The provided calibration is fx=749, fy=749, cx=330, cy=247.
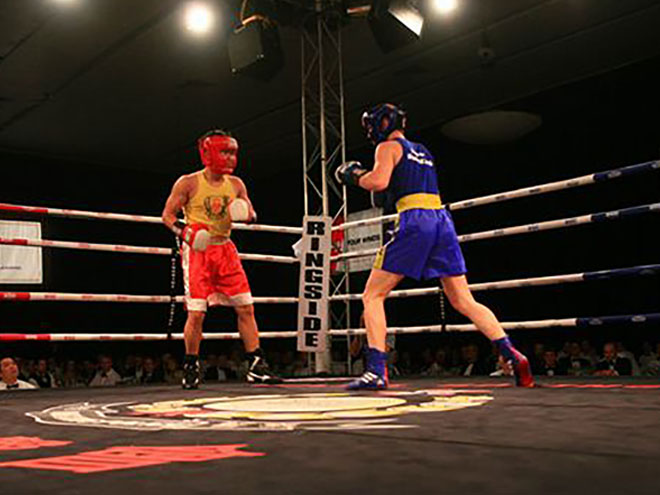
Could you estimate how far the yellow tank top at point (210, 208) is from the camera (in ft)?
11.6

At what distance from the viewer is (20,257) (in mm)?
8156

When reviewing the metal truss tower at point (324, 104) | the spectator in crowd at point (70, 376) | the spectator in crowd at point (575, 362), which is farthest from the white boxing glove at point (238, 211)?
the spectator in crowd at point (70, 376)

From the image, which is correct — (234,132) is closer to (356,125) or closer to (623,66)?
(356,125)

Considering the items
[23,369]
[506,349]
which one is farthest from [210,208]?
[23,369]

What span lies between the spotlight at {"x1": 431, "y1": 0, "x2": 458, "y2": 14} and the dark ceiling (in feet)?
0.31

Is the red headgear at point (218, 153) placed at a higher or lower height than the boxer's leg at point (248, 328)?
higher

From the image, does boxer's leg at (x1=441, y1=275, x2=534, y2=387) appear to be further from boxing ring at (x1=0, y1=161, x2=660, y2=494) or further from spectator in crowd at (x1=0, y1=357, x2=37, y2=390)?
spectator in crowd at (x1=0, y1=357, x2=37, y2=390)

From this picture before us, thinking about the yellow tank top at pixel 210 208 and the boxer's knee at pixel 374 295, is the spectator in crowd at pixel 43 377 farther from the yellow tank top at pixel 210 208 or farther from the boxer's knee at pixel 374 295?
the boxer's knee at pixel 374 295

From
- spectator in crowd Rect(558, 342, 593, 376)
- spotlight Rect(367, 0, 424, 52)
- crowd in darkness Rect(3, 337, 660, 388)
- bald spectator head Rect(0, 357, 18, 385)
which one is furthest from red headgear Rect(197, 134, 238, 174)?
spectator in crowd Rect(558, 342, 593, 376)

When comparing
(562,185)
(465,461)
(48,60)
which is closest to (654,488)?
(465,461)

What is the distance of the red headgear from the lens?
3.57 meters

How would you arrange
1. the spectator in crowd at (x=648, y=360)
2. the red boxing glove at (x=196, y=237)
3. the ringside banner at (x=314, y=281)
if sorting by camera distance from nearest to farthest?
the red boxing glove at (x=196, y=237), the ringside banner at (x=314, y=281), the spectator in crowd at (x=648, y=360)

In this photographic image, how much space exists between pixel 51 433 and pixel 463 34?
18.1 feet

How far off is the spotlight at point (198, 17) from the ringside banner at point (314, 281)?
89.2 inches
